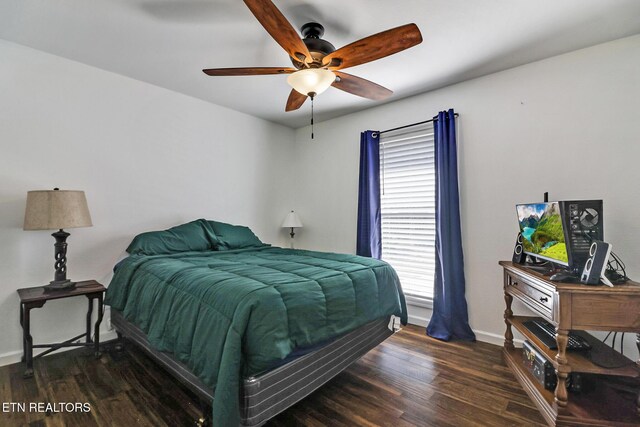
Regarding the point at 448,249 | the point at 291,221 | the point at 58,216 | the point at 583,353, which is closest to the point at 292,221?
the point at 291,221

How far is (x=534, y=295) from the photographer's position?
74.2 inches

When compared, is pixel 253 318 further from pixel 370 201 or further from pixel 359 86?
pixel 370 201

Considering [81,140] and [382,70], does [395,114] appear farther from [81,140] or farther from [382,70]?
[81,140]

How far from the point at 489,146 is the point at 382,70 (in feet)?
4.02

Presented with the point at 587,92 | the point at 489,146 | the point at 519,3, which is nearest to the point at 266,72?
the point at 519,3

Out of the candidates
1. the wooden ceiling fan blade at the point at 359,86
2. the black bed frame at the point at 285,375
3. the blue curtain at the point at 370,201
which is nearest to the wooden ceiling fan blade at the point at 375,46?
the wooden ceiling fan blade at the point at 359,86

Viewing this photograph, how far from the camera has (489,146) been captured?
2766 millimetres

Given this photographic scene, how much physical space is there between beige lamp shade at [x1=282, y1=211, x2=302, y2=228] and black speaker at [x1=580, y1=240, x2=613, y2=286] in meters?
3.12

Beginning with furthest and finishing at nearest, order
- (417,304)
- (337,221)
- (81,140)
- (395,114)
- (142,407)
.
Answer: (337,221) → (395,114) → (417,304) → (81,140) → (142,407)

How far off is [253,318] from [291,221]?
277 centimetres

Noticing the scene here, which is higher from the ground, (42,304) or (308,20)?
(308,20)

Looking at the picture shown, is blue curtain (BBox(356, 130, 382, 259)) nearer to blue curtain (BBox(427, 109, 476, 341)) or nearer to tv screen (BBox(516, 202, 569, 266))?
blue curtain (BBox(427, 109, 476, 341))

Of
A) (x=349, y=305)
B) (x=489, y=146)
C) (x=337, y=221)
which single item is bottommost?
(x=349, y=305)

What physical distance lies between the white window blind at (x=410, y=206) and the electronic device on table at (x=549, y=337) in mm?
1067
